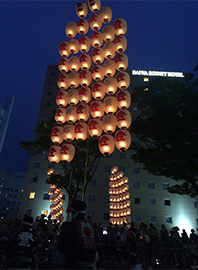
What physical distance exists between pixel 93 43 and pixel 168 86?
17.7ft

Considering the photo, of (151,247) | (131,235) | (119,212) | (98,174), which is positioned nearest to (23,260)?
(131,235)

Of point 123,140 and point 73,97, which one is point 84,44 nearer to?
point 73,97

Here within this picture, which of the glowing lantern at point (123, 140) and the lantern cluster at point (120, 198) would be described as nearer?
the glowing lantern at point (123, 140)

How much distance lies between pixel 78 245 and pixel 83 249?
0.11 m

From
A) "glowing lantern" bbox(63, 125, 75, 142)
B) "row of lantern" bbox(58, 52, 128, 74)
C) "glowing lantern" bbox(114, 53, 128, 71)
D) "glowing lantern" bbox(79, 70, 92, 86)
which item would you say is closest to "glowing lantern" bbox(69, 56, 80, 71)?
"row of lantern" bbox(58, 52, 128, 74)

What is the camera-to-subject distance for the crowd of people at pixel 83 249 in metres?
3.30

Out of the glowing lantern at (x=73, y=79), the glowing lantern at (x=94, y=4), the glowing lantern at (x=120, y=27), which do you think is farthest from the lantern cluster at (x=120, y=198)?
the glowing lantern at (x=94, y=4)

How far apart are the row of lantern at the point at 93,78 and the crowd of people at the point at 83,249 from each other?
6558 mm

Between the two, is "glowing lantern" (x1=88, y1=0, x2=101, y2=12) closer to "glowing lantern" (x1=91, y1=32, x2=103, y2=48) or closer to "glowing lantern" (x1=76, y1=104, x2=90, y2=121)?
"glowing lantern" (x1=91, y1=32, x2=103, y2=48)

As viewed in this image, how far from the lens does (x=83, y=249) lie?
10.7 ft

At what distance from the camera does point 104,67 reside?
10039mm

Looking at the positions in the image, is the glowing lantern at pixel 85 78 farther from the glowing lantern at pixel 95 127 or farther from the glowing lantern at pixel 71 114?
the glowing lantern at pixel 95 127

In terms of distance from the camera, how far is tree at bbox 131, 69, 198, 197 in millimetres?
10859

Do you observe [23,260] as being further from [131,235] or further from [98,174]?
[98,174]
